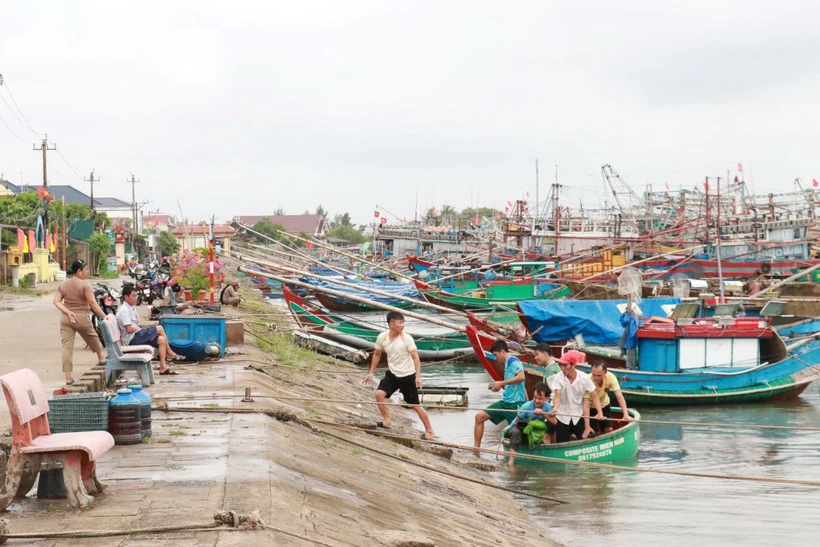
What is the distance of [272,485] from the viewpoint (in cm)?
791

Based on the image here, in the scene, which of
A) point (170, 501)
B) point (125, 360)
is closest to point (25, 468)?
point (170, 501)

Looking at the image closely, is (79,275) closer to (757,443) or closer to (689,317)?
(757,443)

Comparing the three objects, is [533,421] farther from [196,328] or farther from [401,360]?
[196,328]

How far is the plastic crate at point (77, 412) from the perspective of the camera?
8.53 meters

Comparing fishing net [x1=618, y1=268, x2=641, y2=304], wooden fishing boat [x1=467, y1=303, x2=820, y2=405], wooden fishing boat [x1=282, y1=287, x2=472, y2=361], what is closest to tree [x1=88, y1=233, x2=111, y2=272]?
wooden fishing boat [x1=282, y1=287, x2=472, y2=361]

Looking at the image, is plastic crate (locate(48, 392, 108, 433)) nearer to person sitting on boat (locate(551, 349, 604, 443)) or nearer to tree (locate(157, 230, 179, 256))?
person sitting on boat (locate(551, 349, 604, 443))

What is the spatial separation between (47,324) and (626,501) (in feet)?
53.2

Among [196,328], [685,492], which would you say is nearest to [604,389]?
[685,492]

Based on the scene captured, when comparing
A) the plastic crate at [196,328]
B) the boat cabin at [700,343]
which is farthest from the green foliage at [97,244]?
the plastic crate at [196,328]

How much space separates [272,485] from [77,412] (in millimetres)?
1949

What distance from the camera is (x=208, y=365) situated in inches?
648

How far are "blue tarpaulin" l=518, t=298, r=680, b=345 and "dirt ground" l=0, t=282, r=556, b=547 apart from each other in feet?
24.7

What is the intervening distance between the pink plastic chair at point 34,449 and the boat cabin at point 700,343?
16.1 meters

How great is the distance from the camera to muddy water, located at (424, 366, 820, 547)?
1142 cm
